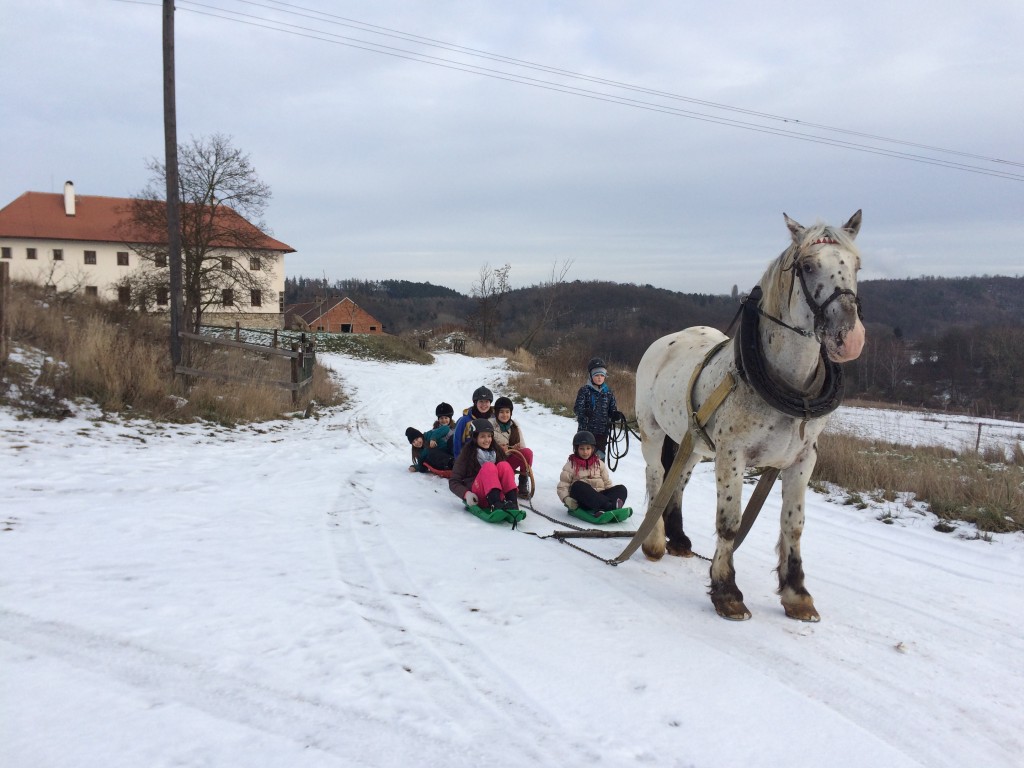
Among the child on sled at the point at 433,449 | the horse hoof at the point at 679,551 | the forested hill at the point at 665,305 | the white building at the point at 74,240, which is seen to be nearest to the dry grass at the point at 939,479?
the horse hoof at the point at 679,551

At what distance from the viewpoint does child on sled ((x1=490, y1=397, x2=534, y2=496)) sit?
23.4 ft

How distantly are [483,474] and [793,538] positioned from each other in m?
2.99

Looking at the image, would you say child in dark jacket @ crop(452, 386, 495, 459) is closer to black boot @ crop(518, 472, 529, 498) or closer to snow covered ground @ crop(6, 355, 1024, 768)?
black boot @ crop(518, 472, 529, 498)

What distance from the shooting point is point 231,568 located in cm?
411

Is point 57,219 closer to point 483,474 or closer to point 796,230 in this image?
point 483,474

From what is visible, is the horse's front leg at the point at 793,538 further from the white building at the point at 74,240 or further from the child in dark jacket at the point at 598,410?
the white building at the point at 74,240

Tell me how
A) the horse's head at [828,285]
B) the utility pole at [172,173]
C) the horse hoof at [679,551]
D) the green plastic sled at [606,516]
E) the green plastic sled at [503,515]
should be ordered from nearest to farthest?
the horse's head at [828,285], the horse hoof at [679,551], the green plastic sled at [503,515], the green plastic sled at [606,516], the utility pole at [172,173]

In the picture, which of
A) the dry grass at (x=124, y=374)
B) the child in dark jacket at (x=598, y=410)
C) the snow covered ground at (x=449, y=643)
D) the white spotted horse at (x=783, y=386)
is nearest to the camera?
the snow covered ground at (x=449, y=643)

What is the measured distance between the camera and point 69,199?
4900cm

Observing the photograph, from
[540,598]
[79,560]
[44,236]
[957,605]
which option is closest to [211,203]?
[79,560]

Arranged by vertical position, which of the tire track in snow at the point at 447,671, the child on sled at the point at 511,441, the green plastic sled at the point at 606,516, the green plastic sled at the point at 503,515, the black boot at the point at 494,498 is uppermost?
the child on sled at the point at 511,441

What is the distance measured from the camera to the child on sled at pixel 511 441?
712cm

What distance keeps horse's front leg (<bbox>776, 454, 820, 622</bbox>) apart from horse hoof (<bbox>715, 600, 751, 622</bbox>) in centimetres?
31

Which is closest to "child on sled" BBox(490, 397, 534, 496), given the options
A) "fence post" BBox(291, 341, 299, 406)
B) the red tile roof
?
"fence post" BBox(291, 341, 299, 406)
